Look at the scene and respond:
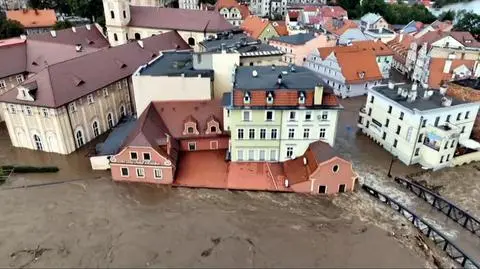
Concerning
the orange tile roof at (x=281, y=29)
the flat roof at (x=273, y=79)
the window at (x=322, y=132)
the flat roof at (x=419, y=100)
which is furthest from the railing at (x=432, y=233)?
the orange tile roof at (x=281, y=29)

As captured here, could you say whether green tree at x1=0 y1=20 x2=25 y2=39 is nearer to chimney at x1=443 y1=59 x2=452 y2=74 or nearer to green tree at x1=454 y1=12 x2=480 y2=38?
chimney at x1=443 y1=59 x2=452 y2=74

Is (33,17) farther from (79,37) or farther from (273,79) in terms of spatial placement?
(273,79)

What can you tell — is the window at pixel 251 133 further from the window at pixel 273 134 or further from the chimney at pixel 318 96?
the chimney at pixel 318 96

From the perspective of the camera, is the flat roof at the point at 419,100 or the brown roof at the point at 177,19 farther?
the brown roof at the point at 177,19

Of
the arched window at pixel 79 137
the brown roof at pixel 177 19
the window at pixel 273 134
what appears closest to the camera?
the window at pixel 273 134

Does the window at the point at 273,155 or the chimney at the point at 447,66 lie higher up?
the chimney at the point at 447,66

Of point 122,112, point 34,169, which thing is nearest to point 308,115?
point 122,112

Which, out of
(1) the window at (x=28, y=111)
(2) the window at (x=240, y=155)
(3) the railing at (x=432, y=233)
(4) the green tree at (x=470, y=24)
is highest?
(4) the green tree at (x=470, y=24)
